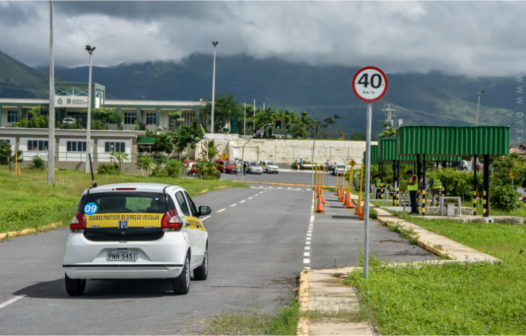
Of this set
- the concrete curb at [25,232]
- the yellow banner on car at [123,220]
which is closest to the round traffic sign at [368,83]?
the yellow banner on car at [123,220]

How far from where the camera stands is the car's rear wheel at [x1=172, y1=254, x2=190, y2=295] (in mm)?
8055

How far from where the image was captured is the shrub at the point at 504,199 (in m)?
26.9

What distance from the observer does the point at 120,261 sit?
7715mm

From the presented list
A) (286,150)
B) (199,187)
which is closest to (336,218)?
(199,187)

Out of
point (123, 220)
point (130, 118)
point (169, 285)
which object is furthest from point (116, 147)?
point (123, 220)

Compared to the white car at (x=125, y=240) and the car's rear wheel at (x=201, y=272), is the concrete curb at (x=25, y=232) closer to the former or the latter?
the car's rear wheel at (x=201, y=272)

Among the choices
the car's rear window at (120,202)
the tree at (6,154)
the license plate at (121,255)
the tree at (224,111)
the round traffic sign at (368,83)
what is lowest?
the license plate at (121,255)

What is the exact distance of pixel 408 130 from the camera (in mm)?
22703

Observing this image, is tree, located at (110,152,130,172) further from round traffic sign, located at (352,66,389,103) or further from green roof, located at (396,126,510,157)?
round traffic sign, located at (352,66,389,103)

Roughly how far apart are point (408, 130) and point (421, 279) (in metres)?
14.9

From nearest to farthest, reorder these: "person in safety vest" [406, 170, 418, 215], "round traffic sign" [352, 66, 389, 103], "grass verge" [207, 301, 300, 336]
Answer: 1. "grass verge" [207, 301, 300, 336]
2. "round traffic sign" [352, 66, 389, 103]
3. "person in safety vest" [406, 170, 418, 215]

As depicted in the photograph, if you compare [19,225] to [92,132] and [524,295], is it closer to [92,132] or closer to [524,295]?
[524,295]

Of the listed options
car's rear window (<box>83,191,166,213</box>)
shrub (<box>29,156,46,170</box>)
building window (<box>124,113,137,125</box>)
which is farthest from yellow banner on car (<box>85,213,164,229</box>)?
building window (<box>124,113,137,125</box>)

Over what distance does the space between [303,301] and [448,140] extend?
17.0 metres
